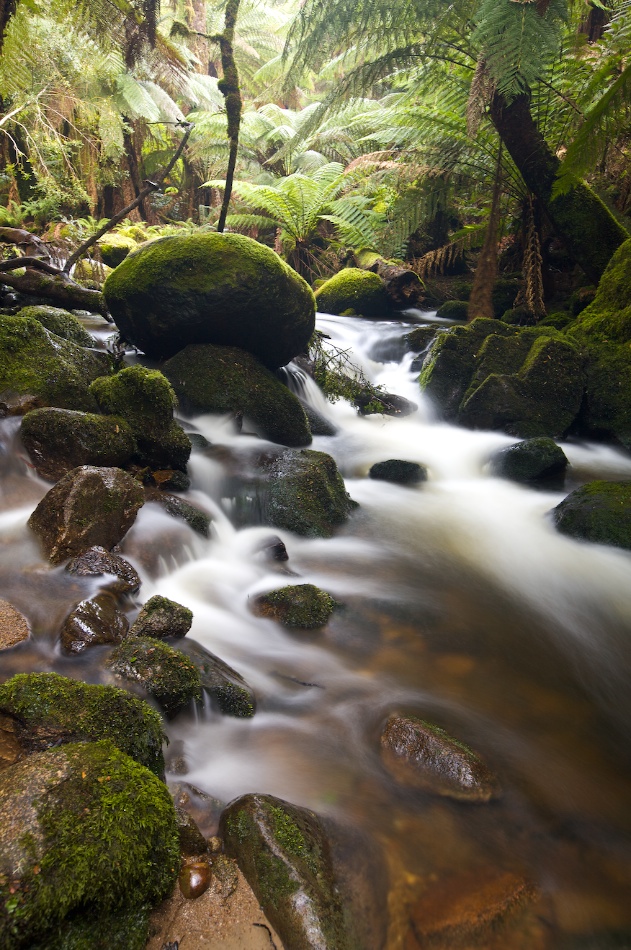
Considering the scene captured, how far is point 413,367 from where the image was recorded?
7668mm

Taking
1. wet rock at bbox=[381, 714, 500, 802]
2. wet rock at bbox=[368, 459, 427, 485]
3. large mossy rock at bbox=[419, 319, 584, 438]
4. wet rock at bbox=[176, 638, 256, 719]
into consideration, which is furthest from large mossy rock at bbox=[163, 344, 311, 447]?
wet rock at bbox=[381, 714, 500, 802]

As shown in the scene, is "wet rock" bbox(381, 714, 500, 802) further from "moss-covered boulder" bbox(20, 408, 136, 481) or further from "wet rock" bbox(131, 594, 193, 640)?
"moss-covered boulder" bbox(20, 408, 136, 481)

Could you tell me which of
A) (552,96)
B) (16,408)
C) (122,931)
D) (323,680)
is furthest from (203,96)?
(122,931)

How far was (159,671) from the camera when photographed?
6.65 feet

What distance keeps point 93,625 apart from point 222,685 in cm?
60

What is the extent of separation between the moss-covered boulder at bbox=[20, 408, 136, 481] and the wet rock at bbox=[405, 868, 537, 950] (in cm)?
299

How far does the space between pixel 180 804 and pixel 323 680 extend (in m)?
0.97

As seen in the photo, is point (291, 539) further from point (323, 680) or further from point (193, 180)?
point (193, 180)

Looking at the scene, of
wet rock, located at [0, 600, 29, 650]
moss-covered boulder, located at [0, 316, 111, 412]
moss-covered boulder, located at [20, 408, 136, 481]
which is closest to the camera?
wet rock, located at [0, 600, 29, 650]

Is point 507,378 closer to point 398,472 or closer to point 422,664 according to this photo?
point 398,472

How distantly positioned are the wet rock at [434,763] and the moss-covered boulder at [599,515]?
224 cm

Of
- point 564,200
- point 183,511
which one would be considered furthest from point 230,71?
point 183,511

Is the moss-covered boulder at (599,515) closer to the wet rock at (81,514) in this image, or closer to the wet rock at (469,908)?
the wet rock at (469,908)

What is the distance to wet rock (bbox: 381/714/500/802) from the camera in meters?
1.93
